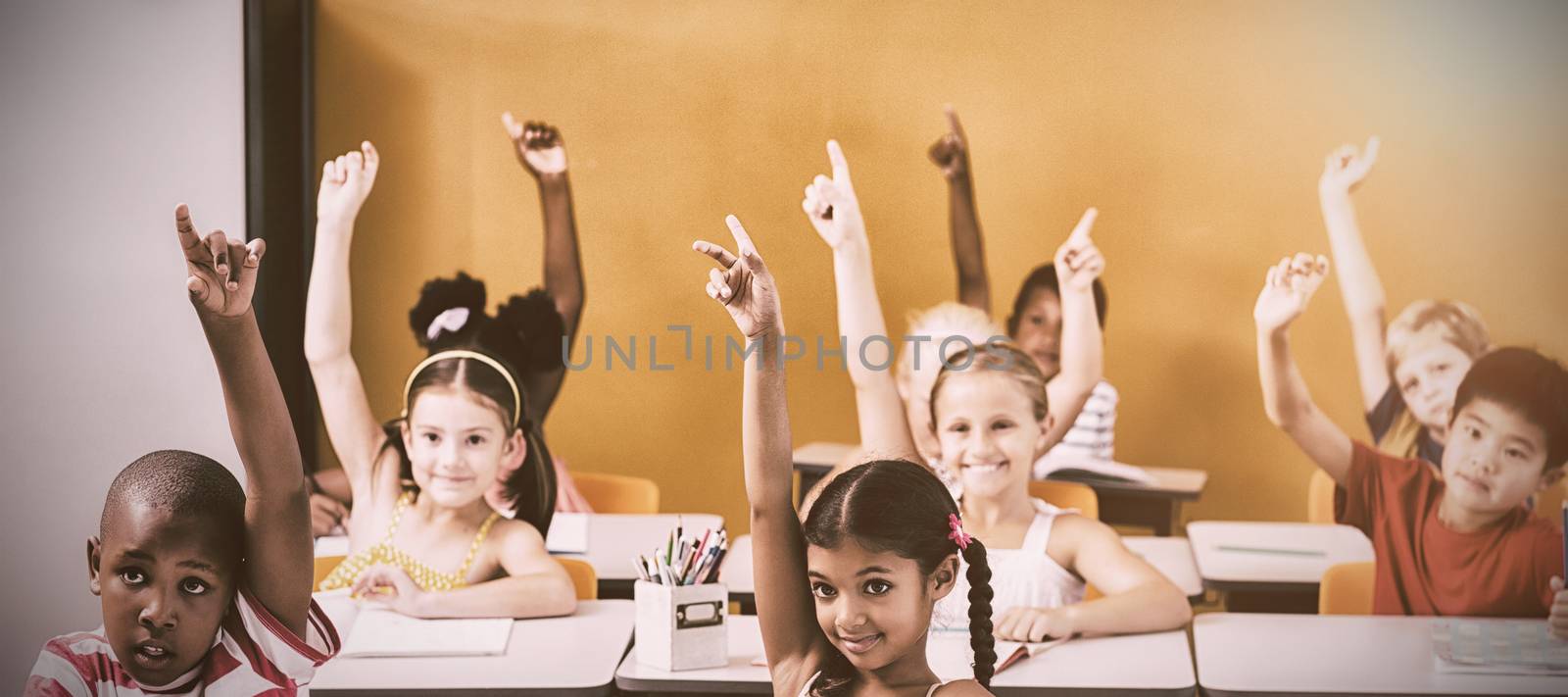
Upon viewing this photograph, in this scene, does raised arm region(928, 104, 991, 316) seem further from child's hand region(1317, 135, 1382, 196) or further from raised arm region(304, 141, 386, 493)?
raised arm region(304, 141, 386, 493)

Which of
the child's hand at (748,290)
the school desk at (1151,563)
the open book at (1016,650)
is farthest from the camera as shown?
the school desk at (1151,563)

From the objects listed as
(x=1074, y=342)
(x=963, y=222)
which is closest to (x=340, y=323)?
(x=963, y=222)

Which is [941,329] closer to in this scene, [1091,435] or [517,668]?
[1091,435]

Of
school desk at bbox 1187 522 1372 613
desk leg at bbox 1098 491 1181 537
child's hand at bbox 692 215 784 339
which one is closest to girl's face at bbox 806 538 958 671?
child's hand at bbox 692 215 784 339

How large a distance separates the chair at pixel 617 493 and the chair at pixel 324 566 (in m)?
0.63

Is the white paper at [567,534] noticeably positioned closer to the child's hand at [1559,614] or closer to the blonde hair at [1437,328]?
the blonde hair at [1437,328]

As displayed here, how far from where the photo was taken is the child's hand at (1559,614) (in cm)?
332

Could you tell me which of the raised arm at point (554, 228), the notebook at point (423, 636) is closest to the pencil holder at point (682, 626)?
the notebook at point (423, 636)

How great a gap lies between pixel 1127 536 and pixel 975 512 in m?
0.48

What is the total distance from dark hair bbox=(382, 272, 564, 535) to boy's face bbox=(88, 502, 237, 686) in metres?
1.48

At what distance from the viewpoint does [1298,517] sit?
3578mm

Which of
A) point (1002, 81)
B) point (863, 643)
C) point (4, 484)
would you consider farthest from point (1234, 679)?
point (4, 484)

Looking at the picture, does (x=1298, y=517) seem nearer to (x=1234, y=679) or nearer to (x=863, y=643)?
(x=1234, y=679)

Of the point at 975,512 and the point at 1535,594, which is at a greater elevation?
the point at 975,512
